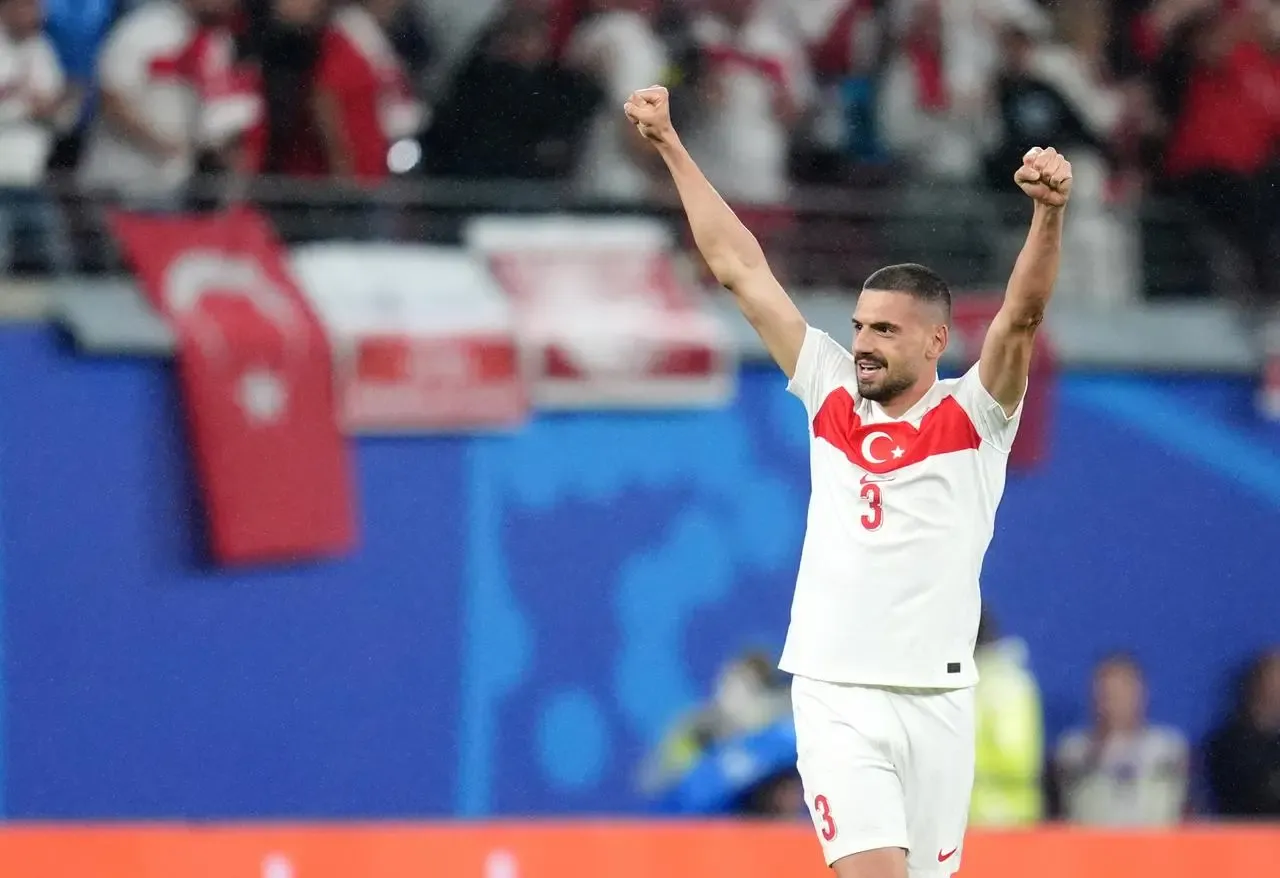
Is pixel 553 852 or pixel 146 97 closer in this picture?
pixel 553 852

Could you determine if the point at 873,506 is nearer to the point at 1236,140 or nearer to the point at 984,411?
the point at 984,411

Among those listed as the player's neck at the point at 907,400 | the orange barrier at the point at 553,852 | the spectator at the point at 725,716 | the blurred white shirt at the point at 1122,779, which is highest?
the player's neck at the point at 907,400

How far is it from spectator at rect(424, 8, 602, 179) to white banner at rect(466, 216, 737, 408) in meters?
0.29

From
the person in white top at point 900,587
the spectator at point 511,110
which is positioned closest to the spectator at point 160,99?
the spectator at point 511,110

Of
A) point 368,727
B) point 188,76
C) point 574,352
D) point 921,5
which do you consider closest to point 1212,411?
point 921,5

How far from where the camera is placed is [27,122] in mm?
10211

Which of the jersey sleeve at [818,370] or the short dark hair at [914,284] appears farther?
the jersey sleeve at [818,370]

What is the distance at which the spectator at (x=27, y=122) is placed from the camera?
10109mm

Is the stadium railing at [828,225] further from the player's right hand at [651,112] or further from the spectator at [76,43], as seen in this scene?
the player's right hand at [651,112]

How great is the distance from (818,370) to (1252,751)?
685 cm

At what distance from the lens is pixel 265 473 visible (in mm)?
10547

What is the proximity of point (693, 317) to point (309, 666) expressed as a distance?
250cm

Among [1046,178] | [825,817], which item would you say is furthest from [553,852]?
[1046,178]

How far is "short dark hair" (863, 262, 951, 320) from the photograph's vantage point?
537 centimetres
